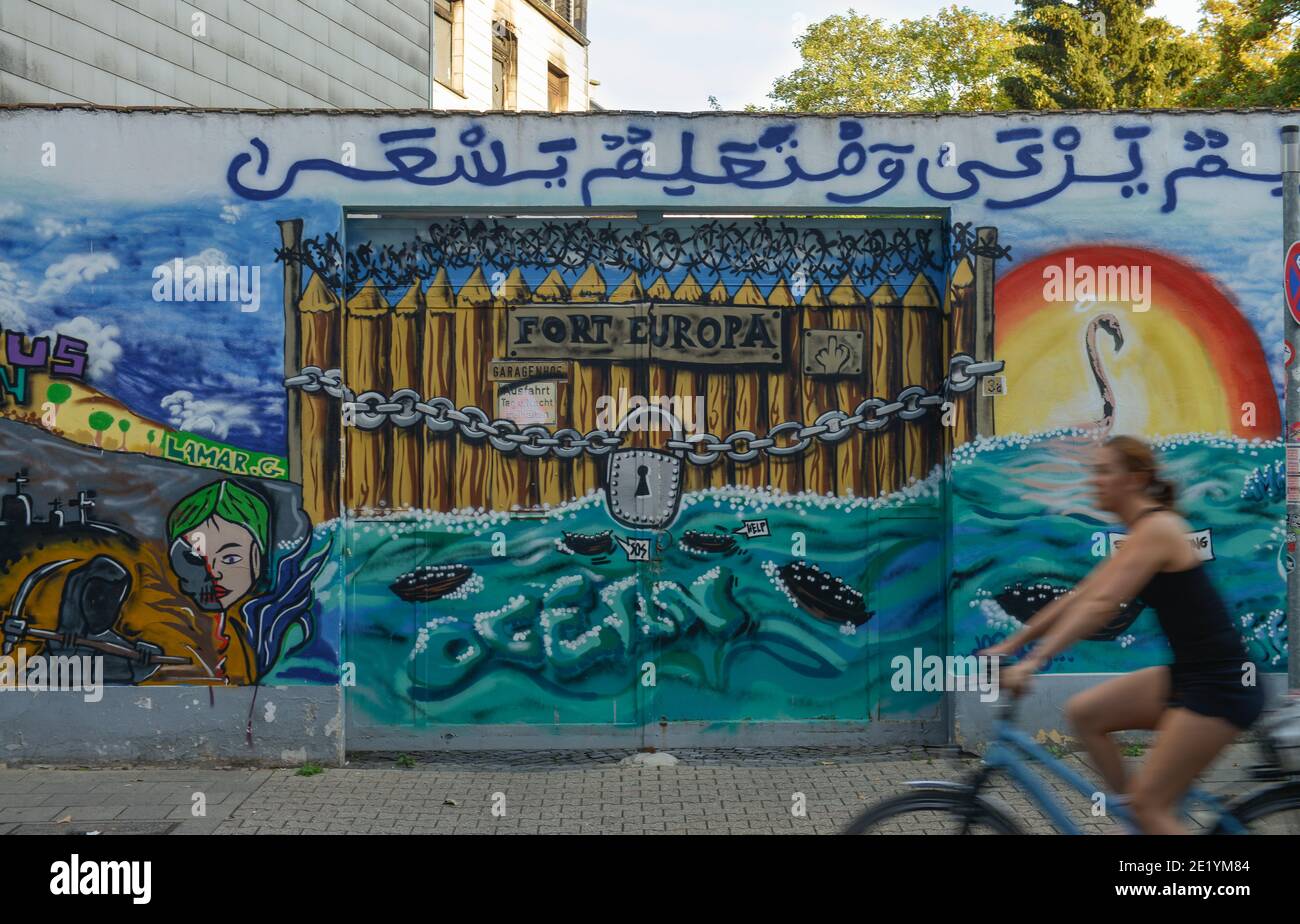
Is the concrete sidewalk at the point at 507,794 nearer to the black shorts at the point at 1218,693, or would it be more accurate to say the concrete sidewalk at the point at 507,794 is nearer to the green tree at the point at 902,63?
the black shorts at the point at 1218,693

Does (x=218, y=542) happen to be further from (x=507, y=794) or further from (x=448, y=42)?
(x=448, y=42)

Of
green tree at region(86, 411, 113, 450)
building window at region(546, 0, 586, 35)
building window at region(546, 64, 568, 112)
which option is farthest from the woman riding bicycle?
building window at region(546, 0, 586, 35)

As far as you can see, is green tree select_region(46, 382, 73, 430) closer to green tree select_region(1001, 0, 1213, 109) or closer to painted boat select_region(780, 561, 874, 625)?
painted boat select_region(780, 561, 874, 625)

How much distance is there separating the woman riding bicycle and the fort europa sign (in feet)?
11.1

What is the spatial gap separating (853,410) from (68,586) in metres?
4.56

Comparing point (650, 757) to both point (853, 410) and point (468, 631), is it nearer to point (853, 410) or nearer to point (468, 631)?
point (468, 631)

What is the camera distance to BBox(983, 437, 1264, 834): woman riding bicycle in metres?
4.01

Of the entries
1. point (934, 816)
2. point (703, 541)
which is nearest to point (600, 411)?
point (703, 541)

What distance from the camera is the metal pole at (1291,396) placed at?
20.7 ft

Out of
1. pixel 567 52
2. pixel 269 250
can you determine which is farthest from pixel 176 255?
pixel 567 52

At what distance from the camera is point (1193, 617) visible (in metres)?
4.07

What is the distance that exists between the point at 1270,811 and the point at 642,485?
13.1 ft

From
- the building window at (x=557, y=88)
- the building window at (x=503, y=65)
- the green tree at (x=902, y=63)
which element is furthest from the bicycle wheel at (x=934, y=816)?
the green tree at (x=902, y=63)

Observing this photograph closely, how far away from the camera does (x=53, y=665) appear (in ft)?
23.4
